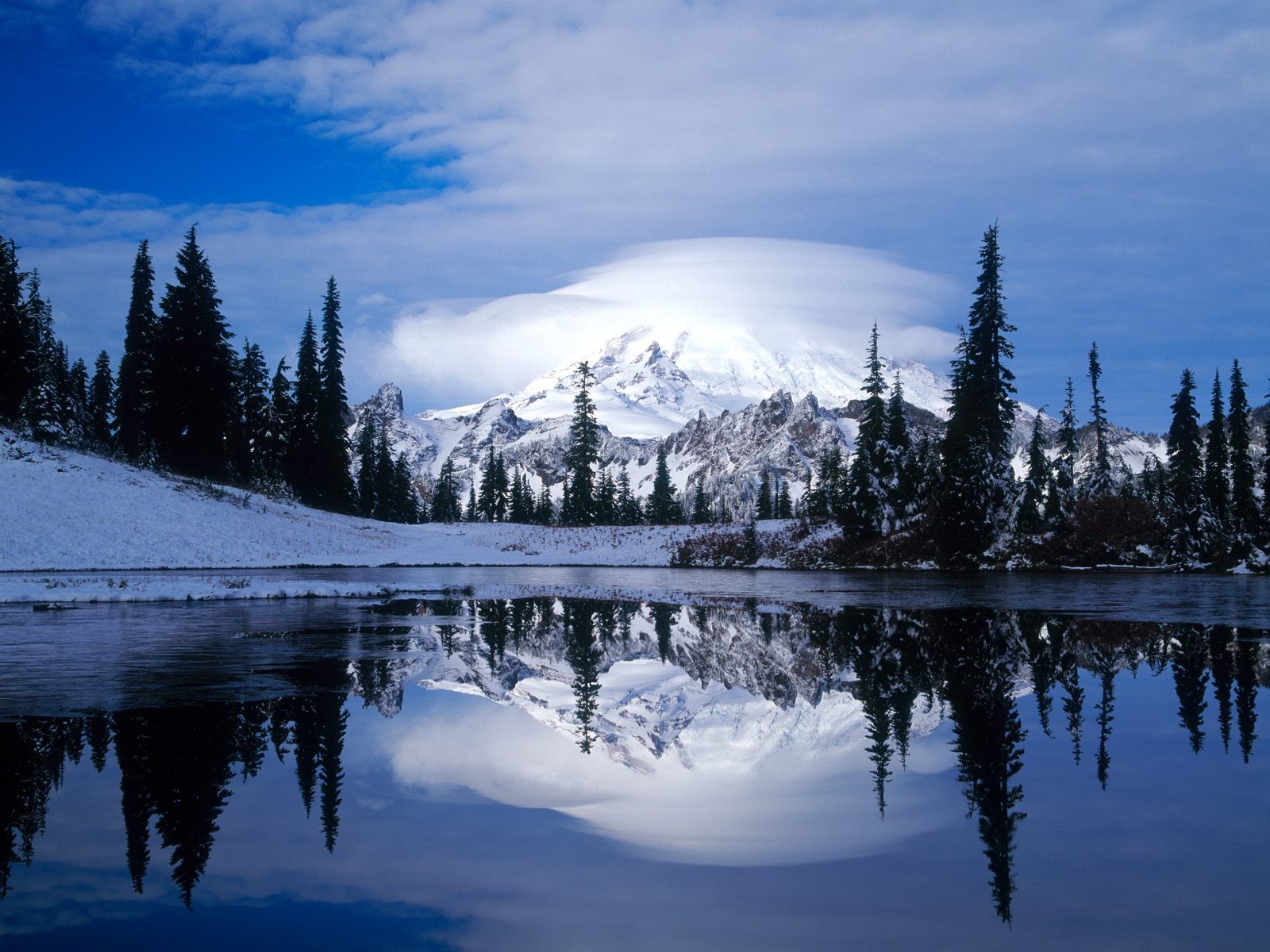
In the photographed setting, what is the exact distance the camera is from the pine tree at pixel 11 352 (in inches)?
2361

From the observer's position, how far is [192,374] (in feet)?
210

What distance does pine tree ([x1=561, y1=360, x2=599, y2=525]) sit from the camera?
8731cm

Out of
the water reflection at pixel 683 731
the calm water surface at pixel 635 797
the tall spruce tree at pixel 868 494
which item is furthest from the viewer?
the tall spruce tree at pixel 868 494

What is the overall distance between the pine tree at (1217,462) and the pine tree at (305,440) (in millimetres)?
70908

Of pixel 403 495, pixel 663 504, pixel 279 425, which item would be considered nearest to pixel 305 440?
pixel 279 425

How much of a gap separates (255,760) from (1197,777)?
878 centimetres

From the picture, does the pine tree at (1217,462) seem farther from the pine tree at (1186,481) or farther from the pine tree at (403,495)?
the pine tree at (403,495)

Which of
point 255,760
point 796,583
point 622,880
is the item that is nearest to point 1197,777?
point 622,880

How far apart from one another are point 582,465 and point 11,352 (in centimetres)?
4673

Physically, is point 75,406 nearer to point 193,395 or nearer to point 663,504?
point 193,395

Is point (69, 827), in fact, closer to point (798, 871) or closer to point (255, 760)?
point (255, 760)

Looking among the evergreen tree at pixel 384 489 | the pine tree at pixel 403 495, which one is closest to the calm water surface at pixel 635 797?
the evergreen tree at pixel 384 489

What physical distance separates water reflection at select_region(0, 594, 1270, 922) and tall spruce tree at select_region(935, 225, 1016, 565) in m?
34.3

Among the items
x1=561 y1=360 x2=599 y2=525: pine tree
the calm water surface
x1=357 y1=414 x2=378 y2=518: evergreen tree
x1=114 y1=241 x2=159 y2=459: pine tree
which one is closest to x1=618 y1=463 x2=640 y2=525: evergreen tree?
x1=561 y1=360 x2=599 y2=525: pine tree
